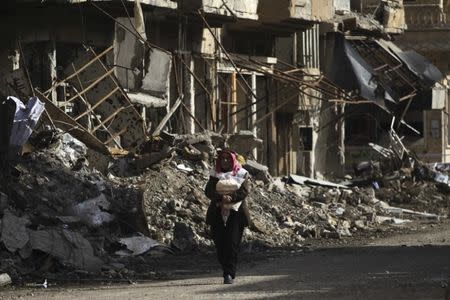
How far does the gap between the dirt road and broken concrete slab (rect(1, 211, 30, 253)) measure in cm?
142

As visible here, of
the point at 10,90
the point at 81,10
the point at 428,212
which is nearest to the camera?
the point at 10,90

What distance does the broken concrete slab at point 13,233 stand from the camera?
16016 millimetres

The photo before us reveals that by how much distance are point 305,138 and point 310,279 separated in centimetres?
2160

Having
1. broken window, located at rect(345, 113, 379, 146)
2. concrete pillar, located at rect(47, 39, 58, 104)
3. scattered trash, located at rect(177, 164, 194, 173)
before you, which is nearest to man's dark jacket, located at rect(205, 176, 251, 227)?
scattered trash, located at rect(177, 164, 194, 173)

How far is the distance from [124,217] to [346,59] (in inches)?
721

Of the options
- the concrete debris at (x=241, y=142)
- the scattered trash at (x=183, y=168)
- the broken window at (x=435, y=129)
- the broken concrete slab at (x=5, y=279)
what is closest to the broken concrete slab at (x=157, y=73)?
the concrete debris at (x=241, y=142)

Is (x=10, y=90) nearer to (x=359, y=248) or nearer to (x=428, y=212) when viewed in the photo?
(x=359, y=248)

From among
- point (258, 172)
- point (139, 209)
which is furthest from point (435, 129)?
point (139, 209)

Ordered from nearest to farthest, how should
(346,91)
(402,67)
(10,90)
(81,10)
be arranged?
(10,90), (81,10), (346,91), (402,67)

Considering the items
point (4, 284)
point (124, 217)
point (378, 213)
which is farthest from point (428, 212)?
point (4, 284)

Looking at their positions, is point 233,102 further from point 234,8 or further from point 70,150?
point 70,150

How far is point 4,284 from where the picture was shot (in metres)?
14.9

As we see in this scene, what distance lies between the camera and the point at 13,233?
1623 cm

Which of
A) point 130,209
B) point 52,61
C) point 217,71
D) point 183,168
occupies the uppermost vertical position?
point 52,61
